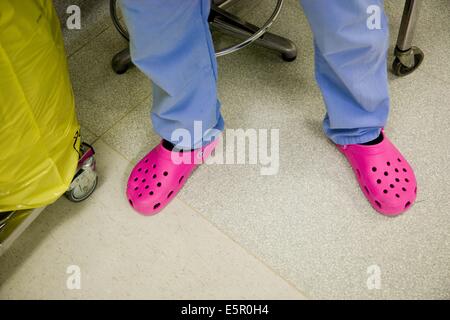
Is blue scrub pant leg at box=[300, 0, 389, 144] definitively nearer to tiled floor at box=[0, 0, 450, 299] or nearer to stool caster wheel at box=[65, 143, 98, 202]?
tiled floor at box=[0, 0, 450, 299]

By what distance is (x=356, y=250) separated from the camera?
1.00 metres

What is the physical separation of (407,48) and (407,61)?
40 millimetres

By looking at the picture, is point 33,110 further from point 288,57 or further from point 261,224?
point 288,57

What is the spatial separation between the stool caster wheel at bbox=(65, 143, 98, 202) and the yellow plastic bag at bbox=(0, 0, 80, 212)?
0.15ft

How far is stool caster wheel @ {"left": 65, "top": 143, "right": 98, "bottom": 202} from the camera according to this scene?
104 cm

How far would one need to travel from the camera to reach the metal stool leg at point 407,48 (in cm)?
114

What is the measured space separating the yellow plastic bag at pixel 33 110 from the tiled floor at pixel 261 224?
18cm

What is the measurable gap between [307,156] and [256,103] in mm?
228

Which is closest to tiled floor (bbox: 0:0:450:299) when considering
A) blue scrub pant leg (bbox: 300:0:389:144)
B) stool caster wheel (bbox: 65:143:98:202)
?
stool caster wheel (bbox: 65:143:98:202)

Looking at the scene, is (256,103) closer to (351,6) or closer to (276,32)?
(276,32)

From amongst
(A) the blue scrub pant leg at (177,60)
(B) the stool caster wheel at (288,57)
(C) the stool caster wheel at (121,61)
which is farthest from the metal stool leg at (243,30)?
(A) the blue scrub pant leg at (177,60)

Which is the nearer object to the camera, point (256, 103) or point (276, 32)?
point (256, 103)

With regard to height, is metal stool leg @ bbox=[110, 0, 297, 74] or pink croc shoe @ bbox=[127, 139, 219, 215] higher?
metal stool leg @ bbox=[110, 0, 297, 74]
